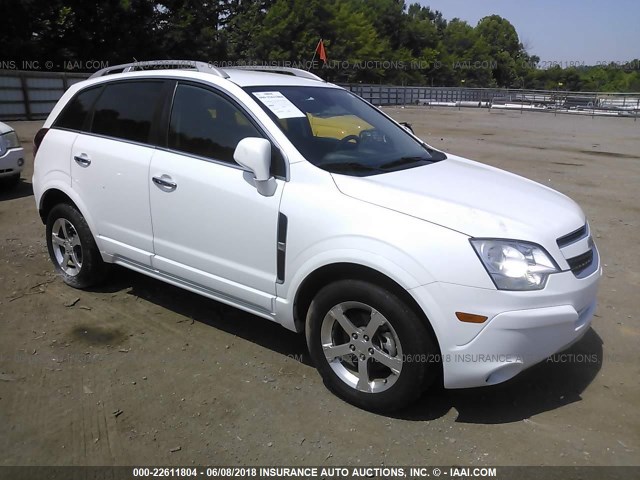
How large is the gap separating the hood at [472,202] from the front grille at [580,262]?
154 millimetres

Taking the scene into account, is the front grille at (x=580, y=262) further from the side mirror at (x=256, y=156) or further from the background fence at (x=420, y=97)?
the background fence at (x=420, y=97)

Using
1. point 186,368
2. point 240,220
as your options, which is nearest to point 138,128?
point 240,220

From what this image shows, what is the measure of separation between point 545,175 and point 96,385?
949 cm

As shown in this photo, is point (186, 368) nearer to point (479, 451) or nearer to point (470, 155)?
point (479, 451)

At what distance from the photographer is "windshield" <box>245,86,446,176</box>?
355 cm

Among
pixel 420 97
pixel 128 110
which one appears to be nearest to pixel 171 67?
pixel 128 110

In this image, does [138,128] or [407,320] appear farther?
[138,128]

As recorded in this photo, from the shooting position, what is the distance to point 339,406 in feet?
10.8

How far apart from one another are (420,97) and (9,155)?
45832 mm

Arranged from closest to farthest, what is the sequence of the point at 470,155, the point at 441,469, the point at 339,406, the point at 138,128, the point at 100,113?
the point at 441,469
the point at 339,406
the point at 138,128
the point at 100,113
the point at 470,155

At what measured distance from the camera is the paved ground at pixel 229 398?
9.50 feet

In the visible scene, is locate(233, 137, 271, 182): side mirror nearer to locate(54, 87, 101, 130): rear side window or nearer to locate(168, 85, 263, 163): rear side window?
locate(168, 85, 263, 163): rear side window

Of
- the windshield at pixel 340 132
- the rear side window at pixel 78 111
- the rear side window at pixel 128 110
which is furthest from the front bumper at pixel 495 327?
the rear side window at pixel 78 111

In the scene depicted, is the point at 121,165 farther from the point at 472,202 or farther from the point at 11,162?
the point at 11,162
